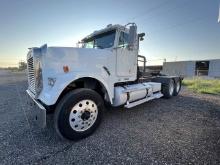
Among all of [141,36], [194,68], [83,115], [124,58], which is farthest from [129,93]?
[194,68]

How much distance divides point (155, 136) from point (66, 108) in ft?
6.36

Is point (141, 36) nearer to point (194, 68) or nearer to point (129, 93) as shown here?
point (129, 93)

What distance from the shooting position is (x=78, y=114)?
2.89 meters

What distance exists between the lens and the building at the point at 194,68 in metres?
27.1

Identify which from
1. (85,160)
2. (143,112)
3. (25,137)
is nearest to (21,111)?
(25,137)

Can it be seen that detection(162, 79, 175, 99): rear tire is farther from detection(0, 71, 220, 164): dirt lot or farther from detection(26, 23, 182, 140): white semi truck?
detection(26, 23, 182, 140): white semi truck

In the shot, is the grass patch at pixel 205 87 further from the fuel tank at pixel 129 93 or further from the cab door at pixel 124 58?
the cab door at pixel 124 58

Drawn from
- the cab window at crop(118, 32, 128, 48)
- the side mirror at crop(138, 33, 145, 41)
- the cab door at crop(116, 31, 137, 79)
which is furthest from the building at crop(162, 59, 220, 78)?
the cab window at crop(118, 32, 128, 48)

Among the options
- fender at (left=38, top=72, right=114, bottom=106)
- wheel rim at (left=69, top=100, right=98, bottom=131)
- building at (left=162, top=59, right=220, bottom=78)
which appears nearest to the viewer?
fender at (left=38, top=72, right=114, bottom=106)

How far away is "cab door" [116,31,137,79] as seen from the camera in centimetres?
398

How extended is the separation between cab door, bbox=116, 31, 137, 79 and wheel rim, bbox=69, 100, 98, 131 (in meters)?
1.38

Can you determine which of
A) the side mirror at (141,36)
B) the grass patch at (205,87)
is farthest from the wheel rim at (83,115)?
the grass patch at (205,87)

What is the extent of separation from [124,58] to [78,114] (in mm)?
2120

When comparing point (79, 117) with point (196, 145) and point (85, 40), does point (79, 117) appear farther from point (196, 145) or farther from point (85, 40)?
point (85, 40)
